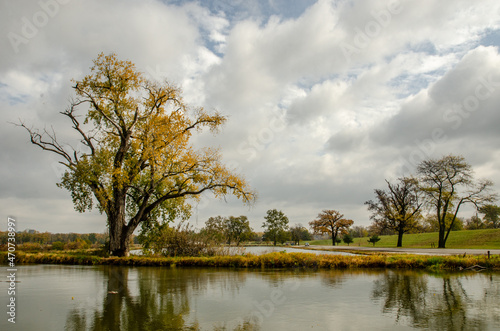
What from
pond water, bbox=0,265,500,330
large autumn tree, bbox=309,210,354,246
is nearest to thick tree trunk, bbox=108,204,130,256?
pond water, bbox=0,265,500,330

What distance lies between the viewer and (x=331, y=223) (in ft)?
245

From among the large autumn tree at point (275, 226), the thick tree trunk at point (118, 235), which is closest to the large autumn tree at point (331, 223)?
the large autumn tree at point (275, 226)

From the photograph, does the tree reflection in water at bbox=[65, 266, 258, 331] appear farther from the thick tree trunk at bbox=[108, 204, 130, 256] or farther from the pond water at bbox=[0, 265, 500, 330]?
the thick tree trunk at bbox=[108, 204, 130, 256]

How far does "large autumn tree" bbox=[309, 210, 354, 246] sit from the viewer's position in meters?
74.1

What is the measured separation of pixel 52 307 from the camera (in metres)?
7.56

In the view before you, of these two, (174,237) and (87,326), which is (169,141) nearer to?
(174,237)

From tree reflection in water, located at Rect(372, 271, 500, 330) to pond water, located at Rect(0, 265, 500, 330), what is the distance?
0.02 meters

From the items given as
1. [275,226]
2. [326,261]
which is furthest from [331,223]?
[326,261]

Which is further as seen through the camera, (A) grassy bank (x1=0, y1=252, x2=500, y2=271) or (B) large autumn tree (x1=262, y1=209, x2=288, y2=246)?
(B) large autumn tree (x1=262, y1=209, x2=288, y2=246)

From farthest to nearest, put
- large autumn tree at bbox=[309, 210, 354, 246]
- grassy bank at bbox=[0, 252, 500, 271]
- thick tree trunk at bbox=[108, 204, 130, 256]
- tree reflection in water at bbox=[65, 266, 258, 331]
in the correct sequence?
large autumn tree at bbox=[309, 210, 354, 246] < thick tree trunk at bbox=[108, 204, 130, 256] < grassy bank at bbox=[0, 252, 500, 271] < tree reflection in water at bbox=[65, 266, 258, 331]

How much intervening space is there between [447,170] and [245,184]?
2801cm

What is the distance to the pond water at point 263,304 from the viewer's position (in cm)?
606

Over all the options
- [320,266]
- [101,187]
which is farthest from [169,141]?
[320,266]

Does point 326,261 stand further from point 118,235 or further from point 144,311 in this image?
point 118,235
